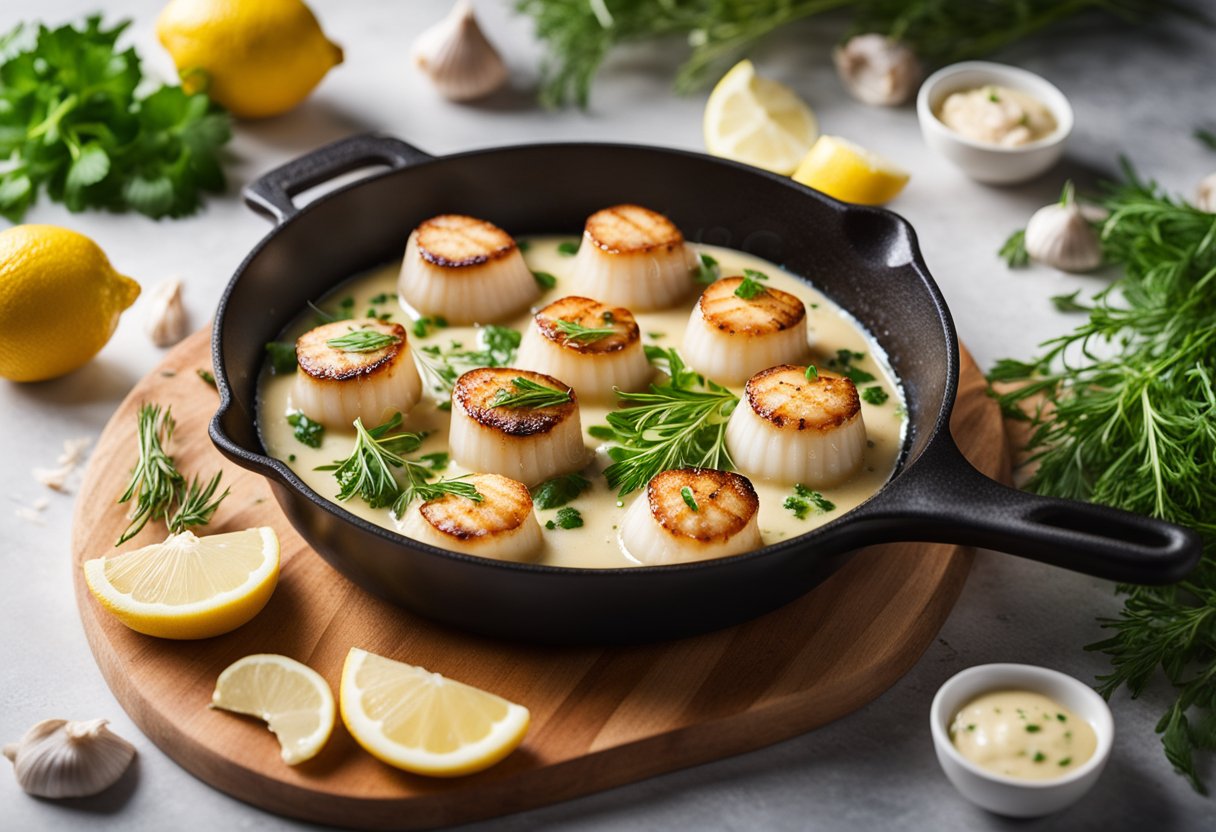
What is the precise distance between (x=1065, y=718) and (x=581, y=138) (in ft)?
9.26

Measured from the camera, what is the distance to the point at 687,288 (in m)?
3.72

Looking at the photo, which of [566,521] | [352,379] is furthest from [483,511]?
[352,379]

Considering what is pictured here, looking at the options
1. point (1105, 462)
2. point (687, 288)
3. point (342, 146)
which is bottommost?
point (1105, 462)

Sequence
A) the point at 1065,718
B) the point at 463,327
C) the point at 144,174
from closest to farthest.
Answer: the point at 1065,718 → the point at 463,327 → the point at 144,174

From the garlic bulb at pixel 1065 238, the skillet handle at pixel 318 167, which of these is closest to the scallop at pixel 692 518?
the skillet handle at pixel 318 167

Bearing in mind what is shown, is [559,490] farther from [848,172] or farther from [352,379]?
[848,172]

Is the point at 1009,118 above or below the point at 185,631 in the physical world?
below

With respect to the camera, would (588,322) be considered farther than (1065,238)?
No

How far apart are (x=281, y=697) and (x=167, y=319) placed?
5.14ft

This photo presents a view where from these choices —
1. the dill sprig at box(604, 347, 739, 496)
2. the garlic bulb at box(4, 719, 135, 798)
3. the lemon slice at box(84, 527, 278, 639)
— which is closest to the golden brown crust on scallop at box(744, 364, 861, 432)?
the dill sprig at box(604, 347, 739, 496)

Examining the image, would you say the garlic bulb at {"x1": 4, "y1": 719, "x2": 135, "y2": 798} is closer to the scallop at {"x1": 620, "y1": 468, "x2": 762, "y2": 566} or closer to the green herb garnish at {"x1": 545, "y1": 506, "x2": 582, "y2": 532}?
the green herb garnish at {"x1": 545, "y1": 506, "x2": 582, "y2": 532}

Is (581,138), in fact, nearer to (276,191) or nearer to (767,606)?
(276,191)

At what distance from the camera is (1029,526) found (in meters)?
2.49

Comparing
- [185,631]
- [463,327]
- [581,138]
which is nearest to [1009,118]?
[581,138]
